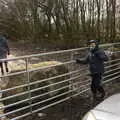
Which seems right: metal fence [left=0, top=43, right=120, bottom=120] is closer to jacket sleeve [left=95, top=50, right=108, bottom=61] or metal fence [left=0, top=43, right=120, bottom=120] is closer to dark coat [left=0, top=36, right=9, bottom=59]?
jacket sleeve [left=95, top=50, right=108, bottom=61]

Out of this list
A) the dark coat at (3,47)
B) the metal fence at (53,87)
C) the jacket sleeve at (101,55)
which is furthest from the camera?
the dark coat at (3,47)

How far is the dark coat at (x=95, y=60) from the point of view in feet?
23.2

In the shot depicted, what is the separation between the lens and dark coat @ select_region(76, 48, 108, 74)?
7082 millimetres

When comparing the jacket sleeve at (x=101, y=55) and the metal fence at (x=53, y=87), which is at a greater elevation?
the jacket sleeve at (x=101, y=55)

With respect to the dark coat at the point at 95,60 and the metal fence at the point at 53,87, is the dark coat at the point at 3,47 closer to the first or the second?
the metal fence at the point at 53,87

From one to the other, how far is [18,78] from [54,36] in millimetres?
18570

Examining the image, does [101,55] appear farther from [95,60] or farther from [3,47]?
[3,47]

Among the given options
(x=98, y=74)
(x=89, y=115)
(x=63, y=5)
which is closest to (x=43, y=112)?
(x=98, y=74)

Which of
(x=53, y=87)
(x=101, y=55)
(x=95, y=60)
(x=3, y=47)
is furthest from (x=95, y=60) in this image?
(x=3, y=47)

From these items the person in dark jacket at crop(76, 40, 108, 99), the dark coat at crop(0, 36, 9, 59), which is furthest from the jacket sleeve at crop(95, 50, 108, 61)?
the dark coat at crop(0, 36, 9, 59)

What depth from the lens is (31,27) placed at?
93.7ft

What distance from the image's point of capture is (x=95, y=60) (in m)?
7.19

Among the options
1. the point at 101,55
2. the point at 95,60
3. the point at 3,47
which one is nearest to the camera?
the point at 101,55

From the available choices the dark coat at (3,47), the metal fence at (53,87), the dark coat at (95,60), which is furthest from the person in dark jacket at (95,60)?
the dark coat at (3,47)
